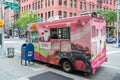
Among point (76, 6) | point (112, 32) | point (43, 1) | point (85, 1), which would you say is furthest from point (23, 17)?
point (112, 32)

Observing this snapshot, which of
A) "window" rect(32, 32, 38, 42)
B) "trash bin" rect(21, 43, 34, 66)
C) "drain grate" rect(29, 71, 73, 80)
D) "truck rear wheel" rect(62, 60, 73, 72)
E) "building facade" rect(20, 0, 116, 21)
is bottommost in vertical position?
"drain grate" rect(29, 71, 73, 80)

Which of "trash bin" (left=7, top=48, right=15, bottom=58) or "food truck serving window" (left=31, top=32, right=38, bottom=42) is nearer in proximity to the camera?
"food truck serving window" (left=31, top=32, right=38, bottom=42)

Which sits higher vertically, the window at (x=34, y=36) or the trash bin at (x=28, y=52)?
the window at (x=34, y=36)

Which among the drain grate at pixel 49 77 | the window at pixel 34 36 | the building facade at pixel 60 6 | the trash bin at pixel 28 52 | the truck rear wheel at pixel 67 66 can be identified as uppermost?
the building facade at pixel 60 6

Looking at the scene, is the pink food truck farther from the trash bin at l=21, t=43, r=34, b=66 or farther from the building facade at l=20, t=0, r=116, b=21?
the building facade at l=20, t=0, r=116, b=21

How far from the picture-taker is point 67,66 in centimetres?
987

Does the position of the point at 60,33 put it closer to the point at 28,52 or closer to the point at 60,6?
the point at 28,52

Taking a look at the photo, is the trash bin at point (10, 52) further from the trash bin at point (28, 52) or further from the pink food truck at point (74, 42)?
the pink food truck at point (74, 42)

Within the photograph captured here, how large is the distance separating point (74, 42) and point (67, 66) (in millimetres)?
1441

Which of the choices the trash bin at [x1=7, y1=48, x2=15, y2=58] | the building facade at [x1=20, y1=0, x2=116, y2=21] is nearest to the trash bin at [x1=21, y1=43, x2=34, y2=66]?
the trash bin at [x1=7, y1=48, x2=15, y2=58]

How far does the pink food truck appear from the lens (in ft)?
28.2

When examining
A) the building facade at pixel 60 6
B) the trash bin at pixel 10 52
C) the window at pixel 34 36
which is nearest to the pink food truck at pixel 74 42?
the window at pixel 34 36

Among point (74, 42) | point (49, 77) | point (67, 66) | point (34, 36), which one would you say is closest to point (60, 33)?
point (74, 42)

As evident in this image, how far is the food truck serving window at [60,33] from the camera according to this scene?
9.49m
